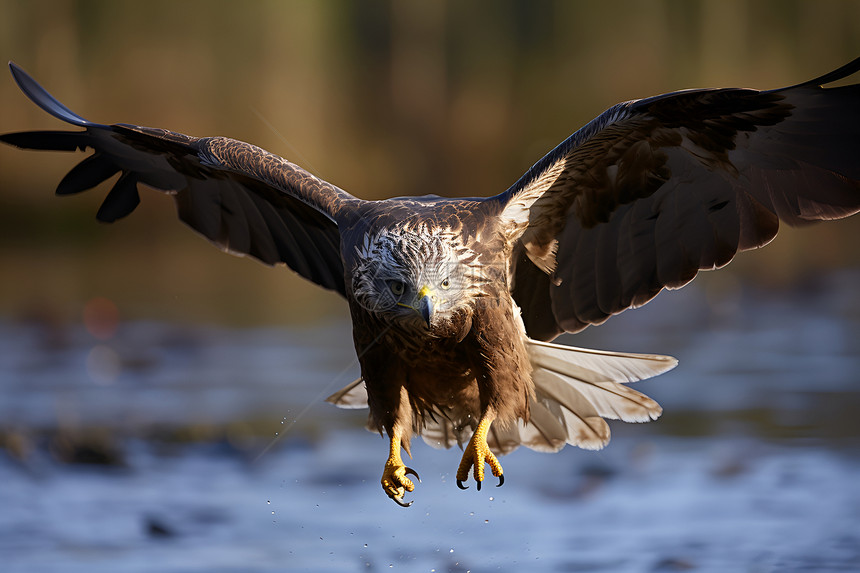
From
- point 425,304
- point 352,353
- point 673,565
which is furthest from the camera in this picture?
point 352,353

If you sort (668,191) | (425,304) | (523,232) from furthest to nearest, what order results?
(523,232)
(668,191)
(425,304)

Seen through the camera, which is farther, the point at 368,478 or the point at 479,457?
the point at 368,478

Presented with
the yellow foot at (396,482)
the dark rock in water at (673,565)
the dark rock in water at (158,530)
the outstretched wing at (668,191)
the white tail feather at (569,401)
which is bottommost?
the dark rock in water at (673,565)

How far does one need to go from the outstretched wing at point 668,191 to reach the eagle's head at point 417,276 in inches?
17.5

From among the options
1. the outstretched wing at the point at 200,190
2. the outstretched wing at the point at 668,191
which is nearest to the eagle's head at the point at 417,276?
the outstretched wing at the point at 668,191

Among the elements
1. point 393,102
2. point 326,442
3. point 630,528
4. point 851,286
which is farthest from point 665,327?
point 393,102

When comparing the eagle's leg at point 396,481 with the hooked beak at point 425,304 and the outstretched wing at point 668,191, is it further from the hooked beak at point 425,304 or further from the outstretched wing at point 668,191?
the outstretched wing at point 668,191

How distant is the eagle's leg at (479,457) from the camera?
5.16m

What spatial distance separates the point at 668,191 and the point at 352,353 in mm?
6323

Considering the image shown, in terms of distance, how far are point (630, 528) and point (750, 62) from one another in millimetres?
16410

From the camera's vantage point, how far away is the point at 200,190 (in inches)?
255

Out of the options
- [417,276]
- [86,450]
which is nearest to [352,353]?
[86,450]

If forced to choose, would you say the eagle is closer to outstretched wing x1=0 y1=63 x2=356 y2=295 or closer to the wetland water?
outstretched wing x1=0 y1=63 x2=356 y2=295

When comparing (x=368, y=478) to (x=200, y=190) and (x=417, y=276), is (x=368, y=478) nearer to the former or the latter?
(x=200, y=190)
